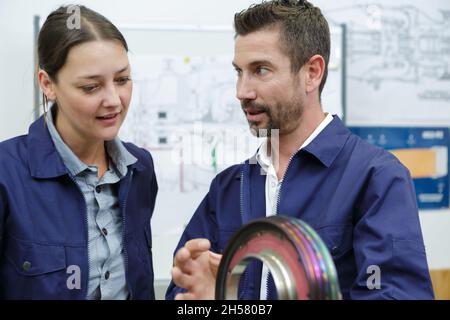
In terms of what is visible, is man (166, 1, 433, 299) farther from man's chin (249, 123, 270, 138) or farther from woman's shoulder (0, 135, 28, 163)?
woman's shoulder (0, 135, 28, 163)

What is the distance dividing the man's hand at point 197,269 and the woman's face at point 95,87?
0.42 meters

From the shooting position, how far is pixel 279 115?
1231 millimetres

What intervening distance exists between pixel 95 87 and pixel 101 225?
30cm

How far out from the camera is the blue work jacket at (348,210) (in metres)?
0.97

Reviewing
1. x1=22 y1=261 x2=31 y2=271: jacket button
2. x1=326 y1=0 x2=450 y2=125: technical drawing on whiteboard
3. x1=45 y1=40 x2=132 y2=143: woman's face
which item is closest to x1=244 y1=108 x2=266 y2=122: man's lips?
x1=45 y1=40 x2=132 y2=143: woman's face

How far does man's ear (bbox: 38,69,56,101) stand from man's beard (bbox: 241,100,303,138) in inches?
17.1

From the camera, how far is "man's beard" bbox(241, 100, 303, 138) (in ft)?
4.02

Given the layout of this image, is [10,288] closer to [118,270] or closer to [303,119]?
[118,270]

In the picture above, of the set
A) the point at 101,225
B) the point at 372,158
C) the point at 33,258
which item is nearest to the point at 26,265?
the point at 33,258

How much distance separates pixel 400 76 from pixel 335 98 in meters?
0.37

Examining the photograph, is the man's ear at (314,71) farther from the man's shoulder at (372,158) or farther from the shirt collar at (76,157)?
the shirt collar at (76,157)

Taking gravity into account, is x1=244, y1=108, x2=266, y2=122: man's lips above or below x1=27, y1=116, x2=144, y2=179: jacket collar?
above

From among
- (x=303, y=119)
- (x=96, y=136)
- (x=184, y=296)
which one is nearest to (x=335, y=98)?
(x=303, y=119)

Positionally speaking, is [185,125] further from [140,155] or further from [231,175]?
[231,175]
